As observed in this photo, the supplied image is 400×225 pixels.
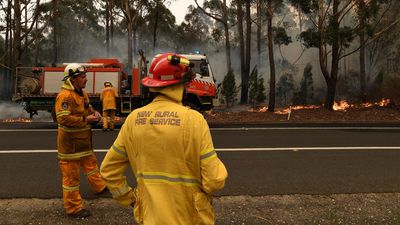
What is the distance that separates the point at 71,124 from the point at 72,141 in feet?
0.76

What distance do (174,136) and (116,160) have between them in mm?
477

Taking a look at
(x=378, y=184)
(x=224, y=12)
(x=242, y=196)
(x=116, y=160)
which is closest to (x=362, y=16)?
(x=224, y=12)

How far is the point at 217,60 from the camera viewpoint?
46.4 meters

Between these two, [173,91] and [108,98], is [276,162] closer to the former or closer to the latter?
[173,91]

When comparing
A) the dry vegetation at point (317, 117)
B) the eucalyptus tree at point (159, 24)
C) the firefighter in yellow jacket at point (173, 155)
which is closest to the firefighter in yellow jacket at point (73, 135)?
the firefighter in yellow jacket at point (173, 155)

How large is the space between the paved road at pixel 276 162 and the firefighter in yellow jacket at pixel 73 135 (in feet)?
2.53

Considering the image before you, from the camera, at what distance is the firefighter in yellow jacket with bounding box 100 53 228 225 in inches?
85.4

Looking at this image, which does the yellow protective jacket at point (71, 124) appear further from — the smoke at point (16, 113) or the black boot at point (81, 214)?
the smoke at point (16, 113)

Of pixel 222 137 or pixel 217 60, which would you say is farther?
pixel 217 60

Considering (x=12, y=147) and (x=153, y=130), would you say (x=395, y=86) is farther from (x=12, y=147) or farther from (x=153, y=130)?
(x=153, y=130)

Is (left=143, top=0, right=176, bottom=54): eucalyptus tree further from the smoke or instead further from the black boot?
the black boot

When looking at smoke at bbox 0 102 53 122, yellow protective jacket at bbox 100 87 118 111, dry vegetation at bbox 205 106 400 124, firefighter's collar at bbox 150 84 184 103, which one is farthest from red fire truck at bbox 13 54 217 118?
firefighter's collar at bbox 150 84 184 103

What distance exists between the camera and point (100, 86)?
14211 millimetres

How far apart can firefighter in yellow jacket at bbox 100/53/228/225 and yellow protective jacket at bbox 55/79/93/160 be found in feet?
8.37
